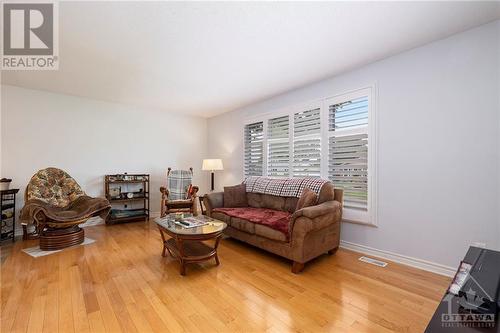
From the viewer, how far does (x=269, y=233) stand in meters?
2.54

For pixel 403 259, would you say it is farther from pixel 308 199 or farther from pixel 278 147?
pixel 278 147

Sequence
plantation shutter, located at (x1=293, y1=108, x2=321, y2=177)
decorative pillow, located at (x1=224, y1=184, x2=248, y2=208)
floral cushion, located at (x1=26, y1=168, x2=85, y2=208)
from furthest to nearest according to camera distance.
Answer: decorative pillow, located at (x1=224, y1=184, x2=248, y2=208)
plantation shutter, located at (x1=293, y1=108, x2=321, y2=177)
floral cushion, located at (x1=26, y1=168, x2=85, y2=208)

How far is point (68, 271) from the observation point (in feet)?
7.54

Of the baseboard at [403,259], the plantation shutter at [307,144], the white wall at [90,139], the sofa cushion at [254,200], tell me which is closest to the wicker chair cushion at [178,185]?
the white wall at [90,139]

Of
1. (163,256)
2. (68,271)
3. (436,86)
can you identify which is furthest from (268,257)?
(436,86)

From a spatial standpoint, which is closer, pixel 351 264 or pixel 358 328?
pixel 358 328

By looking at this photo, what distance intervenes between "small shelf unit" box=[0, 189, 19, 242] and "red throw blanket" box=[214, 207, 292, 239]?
9.69 ft

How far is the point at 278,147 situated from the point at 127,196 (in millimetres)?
3067

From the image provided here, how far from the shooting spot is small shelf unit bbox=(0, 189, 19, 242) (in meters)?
3.14

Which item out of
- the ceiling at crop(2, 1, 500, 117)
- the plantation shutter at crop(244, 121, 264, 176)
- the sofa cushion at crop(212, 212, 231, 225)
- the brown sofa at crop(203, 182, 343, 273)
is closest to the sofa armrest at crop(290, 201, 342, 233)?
the brown sofa at crop(203, 182, 343, 273)

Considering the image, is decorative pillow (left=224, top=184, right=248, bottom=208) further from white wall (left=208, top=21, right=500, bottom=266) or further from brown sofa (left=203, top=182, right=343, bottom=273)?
white wall (left=208, top=21, right=500, bottom=266)

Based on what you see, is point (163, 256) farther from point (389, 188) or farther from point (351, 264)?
point (389, 188)

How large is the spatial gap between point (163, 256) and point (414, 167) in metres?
3.08

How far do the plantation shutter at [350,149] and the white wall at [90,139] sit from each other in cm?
349
